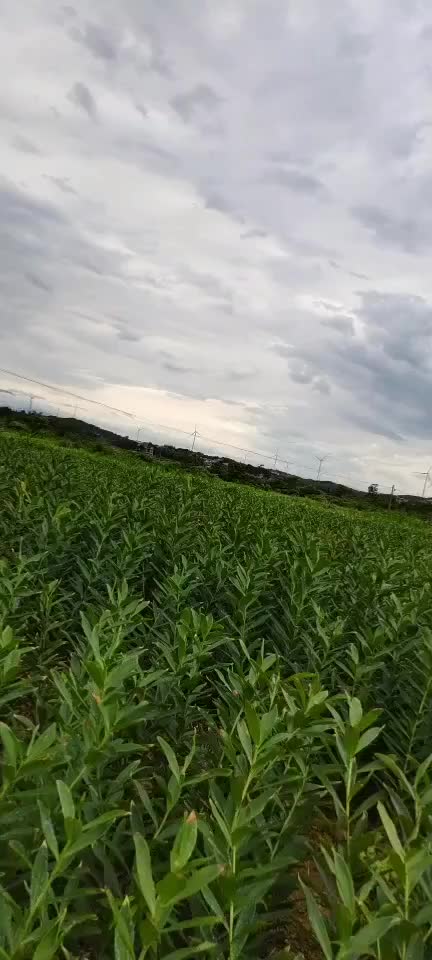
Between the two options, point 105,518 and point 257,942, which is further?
point 105,518

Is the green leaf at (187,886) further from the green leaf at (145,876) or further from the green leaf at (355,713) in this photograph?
the green leaf at (355,713)

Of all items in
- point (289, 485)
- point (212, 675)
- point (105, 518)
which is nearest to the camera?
point (212, 675)

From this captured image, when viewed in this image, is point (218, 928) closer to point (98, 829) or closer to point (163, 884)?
point (98, 829)

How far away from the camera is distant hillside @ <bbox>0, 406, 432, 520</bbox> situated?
3734 cm

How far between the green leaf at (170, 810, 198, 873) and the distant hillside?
32.6 meters

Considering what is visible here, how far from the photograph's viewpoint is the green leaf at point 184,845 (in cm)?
148

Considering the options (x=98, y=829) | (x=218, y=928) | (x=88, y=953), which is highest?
(x=98, y=829)

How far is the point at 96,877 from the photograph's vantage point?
7.11 feet

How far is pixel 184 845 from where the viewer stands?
4.94 feet

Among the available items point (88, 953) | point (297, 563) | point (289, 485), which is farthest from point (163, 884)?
point (289, 485)

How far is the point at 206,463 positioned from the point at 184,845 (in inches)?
1613

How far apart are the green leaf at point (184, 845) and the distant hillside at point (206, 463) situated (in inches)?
1285

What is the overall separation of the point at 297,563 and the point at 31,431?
104ft

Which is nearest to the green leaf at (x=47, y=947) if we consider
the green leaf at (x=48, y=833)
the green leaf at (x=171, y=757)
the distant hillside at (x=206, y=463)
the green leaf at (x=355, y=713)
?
the green leaf at (x=48, y=833)
